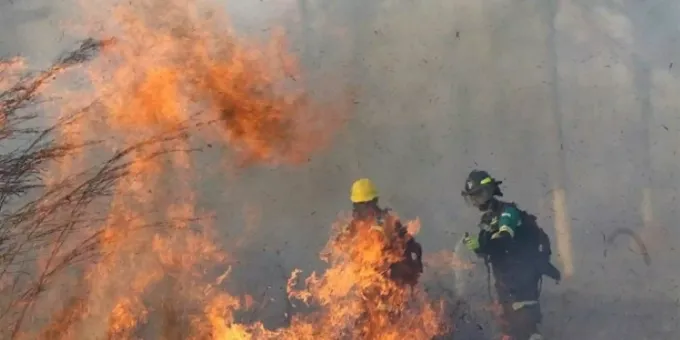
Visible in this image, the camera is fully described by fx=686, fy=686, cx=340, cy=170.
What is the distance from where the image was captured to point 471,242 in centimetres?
216

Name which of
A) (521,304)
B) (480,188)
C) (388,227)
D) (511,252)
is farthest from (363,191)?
(521,304)

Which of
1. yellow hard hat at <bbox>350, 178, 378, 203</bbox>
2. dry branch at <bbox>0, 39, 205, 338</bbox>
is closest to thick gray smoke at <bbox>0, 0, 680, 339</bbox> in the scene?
yellow hard hat at <bbox>350, 178, 378, 203</bbox>

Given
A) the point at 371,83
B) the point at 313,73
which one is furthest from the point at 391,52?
the point at 313,73

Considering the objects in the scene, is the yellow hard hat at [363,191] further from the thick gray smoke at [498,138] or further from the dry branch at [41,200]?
the dry branch at [41,200]

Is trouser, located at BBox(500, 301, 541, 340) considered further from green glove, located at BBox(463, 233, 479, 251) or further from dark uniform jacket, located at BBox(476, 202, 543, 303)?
green glove, located at BBox(463, 233, 479, 251)

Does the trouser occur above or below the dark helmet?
below

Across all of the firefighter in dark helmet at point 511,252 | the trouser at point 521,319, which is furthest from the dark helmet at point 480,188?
the trouser at point 521,319

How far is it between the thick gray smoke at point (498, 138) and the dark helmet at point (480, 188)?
0.08 feet

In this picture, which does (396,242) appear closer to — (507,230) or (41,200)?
(507,230)

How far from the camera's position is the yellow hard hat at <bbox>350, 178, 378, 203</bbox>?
2.21m

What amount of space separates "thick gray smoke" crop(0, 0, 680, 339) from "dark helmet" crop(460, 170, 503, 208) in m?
0.03

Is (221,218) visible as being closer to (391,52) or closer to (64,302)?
(64,302)

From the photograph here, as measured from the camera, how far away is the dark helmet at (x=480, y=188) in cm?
215

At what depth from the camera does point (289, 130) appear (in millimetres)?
2270
